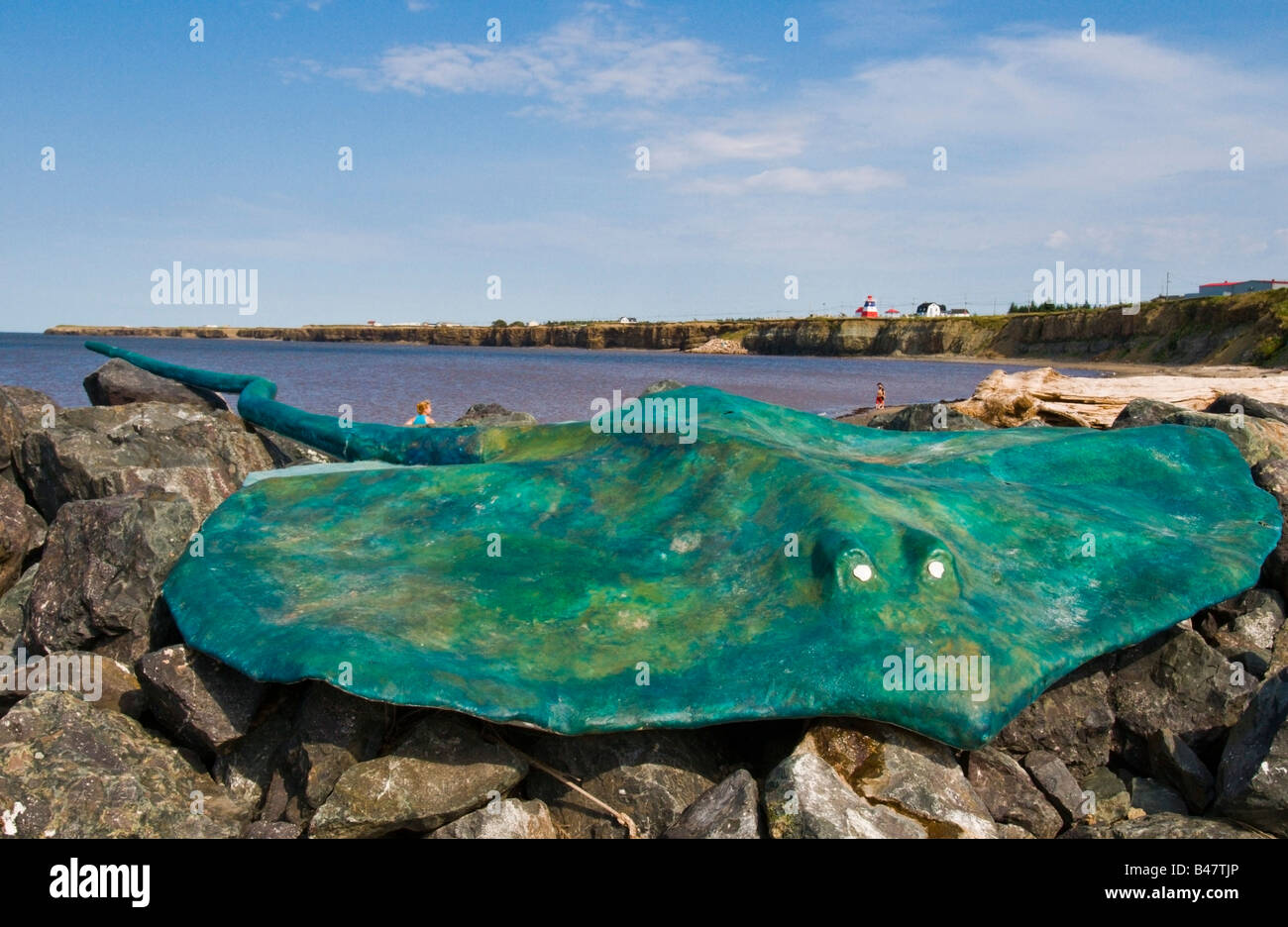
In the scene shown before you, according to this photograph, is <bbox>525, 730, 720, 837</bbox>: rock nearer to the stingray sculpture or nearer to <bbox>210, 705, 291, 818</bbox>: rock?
the stingray sculpture

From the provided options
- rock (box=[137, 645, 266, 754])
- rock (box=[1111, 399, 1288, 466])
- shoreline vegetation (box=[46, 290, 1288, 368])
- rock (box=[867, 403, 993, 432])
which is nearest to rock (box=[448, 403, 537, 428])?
rock (box=[867, 403, 993, 432])

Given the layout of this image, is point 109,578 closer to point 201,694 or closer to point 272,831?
point 201,694

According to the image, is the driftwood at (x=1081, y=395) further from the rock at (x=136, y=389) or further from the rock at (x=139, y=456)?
the rock at (x=136, y=389)

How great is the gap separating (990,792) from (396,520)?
10.8ft

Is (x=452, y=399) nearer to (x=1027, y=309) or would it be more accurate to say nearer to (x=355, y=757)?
(x=355, y=757)

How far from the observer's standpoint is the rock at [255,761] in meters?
4.04

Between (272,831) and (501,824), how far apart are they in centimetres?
94

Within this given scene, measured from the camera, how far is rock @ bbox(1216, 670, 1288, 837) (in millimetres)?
3410

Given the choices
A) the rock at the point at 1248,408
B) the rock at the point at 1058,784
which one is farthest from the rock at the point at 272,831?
→ the rock at the point at 1248,408

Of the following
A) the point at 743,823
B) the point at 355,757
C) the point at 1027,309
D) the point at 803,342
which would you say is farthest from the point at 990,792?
the point at 803,342

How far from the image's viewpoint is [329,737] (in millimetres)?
3873

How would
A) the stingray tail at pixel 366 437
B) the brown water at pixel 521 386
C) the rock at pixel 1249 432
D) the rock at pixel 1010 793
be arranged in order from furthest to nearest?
the brown water at pixel 521 386, the rock at pixel 1249 432, the stingray tail at pixel 366 437, the rock at pixel 1010 793

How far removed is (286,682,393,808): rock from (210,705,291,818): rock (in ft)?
0.61

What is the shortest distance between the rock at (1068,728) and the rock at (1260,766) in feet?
1.83
